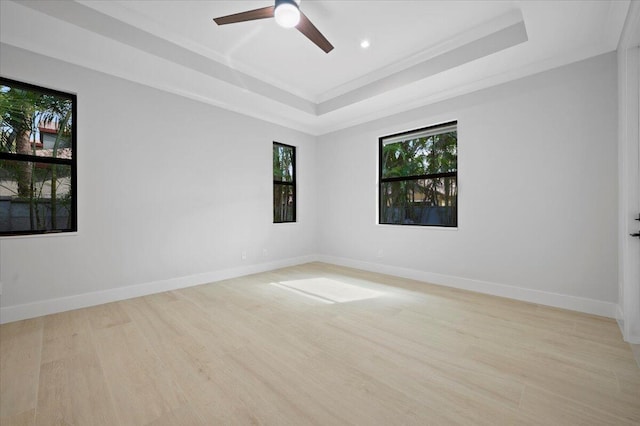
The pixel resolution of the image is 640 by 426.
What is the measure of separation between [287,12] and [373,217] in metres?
3.36

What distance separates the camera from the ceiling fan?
84.4 inches

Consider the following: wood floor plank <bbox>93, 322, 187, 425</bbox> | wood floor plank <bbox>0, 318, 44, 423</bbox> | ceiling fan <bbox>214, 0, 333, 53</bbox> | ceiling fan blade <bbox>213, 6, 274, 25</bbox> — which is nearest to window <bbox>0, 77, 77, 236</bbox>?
wood floor plank <bbox>0, 318, 44, 423</bbox>

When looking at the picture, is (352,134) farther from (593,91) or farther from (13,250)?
(13,250)

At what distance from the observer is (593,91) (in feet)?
9.25

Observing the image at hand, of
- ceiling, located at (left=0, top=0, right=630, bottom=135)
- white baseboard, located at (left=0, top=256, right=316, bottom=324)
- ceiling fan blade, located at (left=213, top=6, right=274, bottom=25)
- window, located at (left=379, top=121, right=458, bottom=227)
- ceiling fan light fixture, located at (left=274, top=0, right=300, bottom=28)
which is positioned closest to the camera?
ceiling fan light fixture, located at (left=274, top=0, right=300, bottom=28)

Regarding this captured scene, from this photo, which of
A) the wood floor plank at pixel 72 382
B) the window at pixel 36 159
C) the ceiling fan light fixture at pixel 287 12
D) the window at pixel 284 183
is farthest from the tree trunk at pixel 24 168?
the window at pixel 284 183

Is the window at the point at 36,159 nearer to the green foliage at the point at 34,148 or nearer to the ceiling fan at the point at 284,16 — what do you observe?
the green foliage at the point at 34,148

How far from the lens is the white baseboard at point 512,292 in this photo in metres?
2.78

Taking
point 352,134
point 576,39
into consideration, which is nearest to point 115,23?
point 352,134

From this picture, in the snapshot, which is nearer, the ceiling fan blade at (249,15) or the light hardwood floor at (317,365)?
the light hardwood floor at (317,365)

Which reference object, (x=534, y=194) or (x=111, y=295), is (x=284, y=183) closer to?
(x=111, y=295)

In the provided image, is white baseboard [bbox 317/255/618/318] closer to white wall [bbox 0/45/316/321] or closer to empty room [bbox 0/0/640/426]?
empty room [bbox 0/0/640/426]

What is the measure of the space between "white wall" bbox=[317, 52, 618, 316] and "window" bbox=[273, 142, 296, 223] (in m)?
2.16

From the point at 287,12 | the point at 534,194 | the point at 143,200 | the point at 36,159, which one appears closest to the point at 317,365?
the point at 287,12
